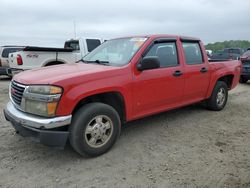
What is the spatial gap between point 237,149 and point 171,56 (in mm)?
1981

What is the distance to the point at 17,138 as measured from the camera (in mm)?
4336

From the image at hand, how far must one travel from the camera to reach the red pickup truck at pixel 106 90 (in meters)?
3.24

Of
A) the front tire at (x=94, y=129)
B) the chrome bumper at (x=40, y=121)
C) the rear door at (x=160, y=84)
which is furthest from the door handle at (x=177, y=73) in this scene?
the chrome bumper at (x=40, y=121)

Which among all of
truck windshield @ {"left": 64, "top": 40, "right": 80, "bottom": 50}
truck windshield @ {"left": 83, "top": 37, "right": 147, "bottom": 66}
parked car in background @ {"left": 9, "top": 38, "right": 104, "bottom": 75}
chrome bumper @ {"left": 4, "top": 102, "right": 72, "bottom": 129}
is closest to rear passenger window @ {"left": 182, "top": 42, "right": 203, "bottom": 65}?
truck windshield @ {"left": 83, "top": 37, "right": 147, "bottom": 66}

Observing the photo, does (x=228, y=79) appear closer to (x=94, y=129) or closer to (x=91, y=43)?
(x=94, y=129)

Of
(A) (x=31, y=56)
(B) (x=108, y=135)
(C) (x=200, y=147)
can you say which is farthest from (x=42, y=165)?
(A) (x=31, y=56)

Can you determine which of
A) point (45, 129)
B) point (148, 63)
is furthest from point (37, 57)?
point (45, 129)

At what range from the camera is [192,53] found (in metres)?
5.29

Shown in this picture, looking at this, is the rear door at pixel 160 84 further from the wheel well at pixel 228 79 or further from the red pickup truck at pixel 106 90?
the wheel well at pixel 228 79

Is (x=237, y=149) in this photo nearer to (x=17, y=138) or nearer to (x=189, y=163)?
(x=189, y=163)

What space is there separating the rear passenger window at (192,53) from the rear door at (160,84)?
35cm

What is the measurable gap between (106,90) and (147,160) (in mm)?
1140

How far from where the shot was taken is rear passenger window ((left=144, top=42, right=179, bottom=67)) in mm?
4512

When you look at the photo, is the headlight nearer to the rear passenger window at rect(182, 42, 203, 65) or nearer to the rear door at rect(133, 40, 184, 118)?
the rear door at rect(133, 40, 184, 118)
